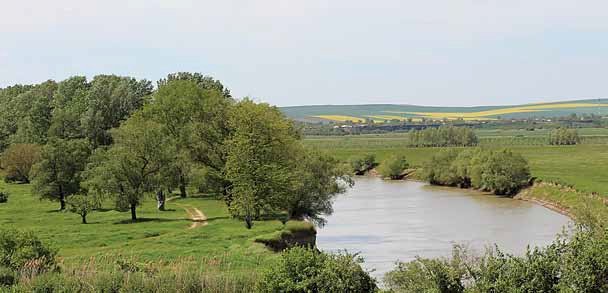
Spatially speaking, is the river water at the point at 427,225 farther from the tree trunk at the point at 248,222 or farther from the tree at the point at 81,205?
the tree at the point at 81,205

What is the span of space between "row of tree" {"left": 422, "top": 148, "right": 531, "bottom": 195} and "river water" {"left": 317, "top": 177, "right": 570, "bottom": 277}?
1.90 meters

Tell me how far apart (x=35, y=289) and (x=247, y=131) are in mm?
24276

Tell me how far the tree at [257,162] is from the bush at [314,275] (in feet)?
61.6

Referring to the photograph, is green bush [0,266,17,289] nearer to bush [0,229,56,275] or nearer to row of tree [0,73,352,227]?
bush [0,229,56,275]

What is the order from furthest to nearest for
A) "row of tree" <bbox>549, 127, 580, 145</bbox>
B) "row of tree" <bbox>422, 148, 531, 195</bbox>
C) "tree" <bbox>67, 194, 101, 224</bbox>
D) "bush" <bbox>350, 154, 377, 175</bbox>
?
"row of tree" <bbox>549, 127, 580, 145</bbox> → "bush" <bbox>350, 154, 377, 175</bbox> → "row of tree" <bbox>422, 148, 531, 195</bbox> → "tree" <bbox>67, 194, 101, 224</bbox>

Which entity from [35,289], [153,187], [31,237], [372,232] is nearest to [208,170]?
[153,187]

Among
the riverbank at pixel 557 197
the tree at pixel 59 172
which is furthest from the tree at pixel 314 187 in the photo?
the riverbank at pixel 557 197

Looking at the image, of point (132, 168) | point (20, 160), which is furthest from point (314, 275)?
point (20, 160)

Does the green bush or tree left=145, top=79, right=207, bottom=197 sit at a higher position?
tree left=145, top=79, right=207, bottom=197

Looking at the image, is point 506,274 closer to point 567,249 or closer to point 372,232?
point 567,249

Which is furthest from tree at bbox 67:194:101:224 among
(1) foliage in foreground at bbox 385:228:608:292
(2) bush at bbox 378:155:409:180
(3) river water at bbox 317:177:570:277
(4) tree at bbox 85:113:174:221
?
(2) bush at bbox 378:155:409:180

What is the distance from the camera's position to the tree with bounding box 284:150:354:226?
47.2 meters

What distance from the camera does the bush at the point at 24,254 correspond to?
24.2 metres

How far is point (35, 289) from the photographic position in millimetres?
22281
